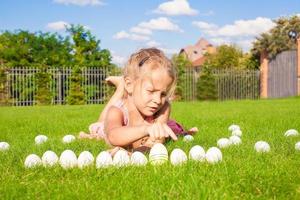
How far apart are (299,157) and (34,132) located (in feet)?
14.4

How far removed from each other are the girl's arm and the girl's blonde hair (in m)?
0.39

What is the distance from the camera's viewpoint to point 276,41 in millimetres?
28453

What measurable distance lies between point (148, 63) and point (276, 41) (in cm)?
2581

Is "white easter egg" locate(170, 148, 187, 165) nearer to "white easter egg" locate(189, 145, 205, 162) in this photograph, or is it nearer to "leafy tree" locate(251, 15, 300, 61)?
"white easter egg" locate(189, 145, 205, 162)

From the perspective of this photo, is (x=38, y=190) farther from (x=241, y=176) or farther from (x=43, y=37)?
(x=43, y=37)

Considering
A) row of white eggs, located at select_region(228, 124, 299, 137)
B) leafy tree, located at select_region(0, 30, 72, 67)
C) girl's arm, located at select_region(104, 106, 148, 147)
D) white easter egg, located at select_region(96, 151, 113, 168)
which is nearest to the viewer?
white easter egg, located at select_region(96, 151, 113, 168)

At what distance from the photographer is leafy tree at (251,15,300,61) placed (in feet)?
93.0

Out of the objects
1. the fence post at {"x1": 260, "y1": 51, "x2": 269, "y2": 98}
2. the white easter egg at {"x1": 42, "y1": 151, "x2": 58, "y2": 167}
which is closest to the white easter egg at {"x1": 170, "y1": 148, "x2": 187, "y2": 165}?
the white easter egg at {"x1": 42, "y1": 151, "x2": 58, "y2": 167}

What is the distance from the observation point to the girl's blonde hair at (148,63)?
401 cm

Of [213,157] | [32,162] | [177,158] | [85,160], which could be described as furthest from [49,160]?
[213,157]

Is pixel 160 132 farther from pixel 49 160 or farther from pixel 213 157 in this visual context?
pixel 49 160

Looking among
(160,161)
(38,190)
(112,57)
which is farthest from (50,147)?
(112,57)

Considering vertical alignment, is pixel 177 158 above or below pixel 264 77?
below

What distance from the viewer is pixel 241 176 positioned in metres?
2.87
